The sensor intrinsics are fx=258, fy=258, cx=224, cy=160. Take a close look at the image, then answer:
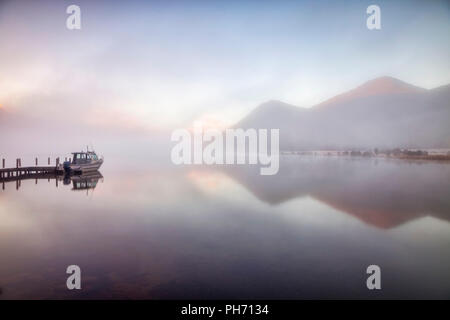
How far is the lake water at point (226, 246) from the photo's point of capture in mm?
7867

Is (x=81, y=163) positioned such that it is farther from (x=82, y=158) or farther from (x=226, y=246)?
(x=226, y=246)

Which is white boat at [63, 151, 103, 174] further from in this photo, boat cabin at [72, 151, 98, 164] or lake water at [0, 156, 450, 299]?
lake water at [0, 156, 450, 299]

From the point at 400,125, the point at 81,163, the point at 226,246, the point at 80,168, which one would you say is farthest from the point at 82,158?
the point at 400,125

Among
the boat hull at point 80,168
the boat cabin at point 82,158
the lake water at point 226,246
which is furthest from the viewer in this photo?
the boat cabin at point 82,158

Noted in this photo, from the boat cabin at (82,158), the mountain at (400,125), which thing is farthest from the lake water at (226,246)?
the mountain at (400,125)

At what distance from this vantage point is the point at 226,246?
11.8m

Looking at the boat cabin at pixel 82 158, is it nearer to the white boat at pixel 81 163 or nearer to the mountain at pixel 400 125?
the white boat at pixel 81 163

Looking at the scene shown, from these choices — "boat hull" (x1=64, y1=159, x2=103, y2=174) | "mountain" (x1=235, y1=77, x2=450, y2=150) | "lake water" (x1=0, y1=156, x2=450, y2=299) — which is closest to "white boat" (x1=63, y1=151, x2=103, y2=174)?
"boat hull" (x1=64, y1=159, x2=103, y2=174)

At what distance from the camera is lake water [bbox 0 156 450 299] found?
7.87 meters

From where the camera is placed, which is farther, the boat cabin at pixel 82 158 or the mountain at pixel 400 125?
the mountain at pixel 400 125

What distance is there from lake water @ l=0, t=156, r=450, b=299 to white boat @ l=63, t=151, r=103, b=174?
1472cm

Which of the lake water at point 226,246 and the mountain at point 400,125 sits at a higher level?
the mountain at point 400,125

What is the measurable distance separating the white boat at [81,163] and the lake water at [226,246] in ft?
48.3
